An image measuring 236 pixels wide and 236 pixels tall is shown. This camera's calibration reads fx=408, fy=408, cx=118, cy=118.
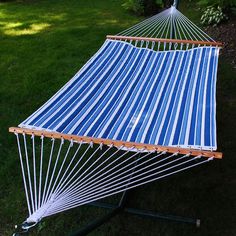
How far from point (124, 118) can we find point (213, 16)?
11.4ft

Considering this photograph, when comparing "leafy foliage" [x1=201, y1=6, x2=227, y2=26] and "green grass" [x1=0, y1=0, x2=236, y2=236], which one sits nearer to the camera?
"green grass" [x1=0, y1=0, x2=236, y2=236]

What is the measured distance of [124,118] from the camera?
2.56 meters

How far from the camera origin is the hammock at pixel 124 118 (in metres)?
2.14

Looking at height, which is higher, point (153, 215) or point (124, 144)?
point (124, 144)

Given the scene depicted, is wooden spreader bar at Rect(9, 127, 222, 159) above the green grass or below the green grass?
above

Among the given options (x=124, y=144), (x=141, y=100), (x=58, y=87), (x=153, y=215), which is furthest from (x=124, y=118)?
(x=58, y=87)

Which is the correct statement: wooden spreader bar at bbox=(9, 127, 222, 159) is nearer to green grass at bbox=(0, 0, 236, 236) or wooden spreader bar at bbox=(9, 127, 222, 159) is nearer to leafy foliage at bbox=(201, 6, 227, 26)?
green grass at bbox=(0, 0, 236, 236)

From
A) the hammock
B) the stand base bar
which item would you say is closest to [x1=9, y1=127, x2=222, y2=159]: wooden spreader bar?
the hammock

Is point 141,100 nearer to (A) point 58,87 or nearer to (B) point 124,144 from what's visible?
(B) point 124,144

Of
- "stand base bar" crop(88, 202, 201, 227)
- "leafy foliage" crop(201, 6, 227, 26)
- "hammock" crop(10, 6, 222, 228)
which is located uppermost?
"hammock" crop(10, 6, 222, 228)

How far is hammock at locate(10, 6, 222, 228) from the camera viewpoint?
2.14 meters

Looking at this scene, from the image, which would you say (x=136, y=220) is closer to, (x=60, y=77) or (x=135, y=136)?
(x=135, y=136)

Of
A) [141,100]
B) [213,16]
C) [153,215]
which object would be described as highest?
[141,100]

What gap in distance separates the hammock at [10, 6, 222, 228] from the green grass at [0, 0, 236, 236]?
0.65 feet
